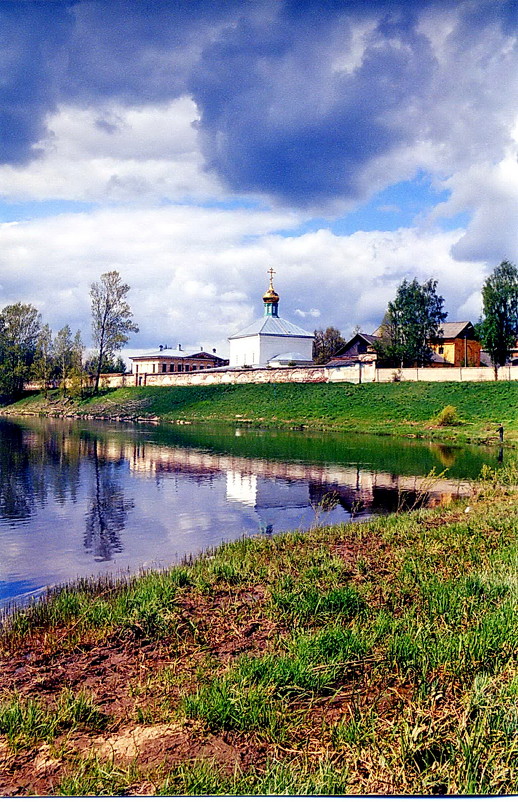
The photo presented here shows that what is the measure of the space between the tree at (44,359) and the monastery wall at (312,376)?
570 centimetres

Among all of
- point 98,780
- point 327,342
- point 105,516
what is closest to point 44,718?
point 98,780

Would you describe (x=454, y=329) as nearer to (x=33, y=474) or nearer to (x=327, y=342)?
(x=327, y=342)

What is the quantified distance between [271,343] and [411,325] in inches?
694

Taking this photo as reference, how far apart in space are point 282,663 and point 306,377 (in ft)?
157

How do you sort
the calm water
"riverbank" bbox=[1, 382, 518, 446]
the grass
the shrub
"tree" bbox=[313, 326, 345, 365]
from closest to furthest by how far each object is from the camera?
the grass, the calm water, the shrub, "riverbank" bbox=[1, 382, 518, 446], "tree" bbox=[313, 326, 345, 365]

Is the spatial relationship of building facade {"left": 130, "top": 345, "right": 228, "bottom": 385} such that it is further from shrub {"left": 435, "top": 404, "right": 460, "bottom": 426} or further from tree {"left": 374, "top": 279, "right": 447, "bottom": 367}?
shrub {"left": 435, "top": 404, "right": 460, "bottom": 426}

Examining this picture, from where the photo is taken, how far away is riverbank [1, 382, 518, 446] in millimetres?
34469

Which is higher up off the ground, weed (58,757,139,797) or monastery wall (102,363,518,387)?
monastery wall (102,363,518,387)

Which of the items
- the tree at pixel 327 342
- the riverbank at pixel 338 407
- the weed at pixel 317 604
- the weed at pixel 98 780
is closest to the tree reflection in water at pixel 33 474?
the weed at pixel 317 604

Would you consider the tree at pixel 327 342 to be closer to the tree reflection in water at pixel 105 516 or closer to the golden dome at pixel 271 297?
the golden dome at pixel 271 297

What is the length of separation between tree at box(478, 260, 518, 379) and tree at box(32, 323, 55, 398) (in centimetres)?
4108

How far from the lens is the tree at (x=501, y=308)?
155 ft

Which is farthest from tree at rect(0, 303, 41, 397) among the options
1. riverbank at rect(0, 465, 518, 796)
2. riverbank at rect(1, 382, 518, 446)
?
riverbank at rect(0, 465, 518, 796)

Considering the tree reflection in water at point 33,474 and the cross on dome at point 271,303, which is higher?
the cross on dome at point 271,303
